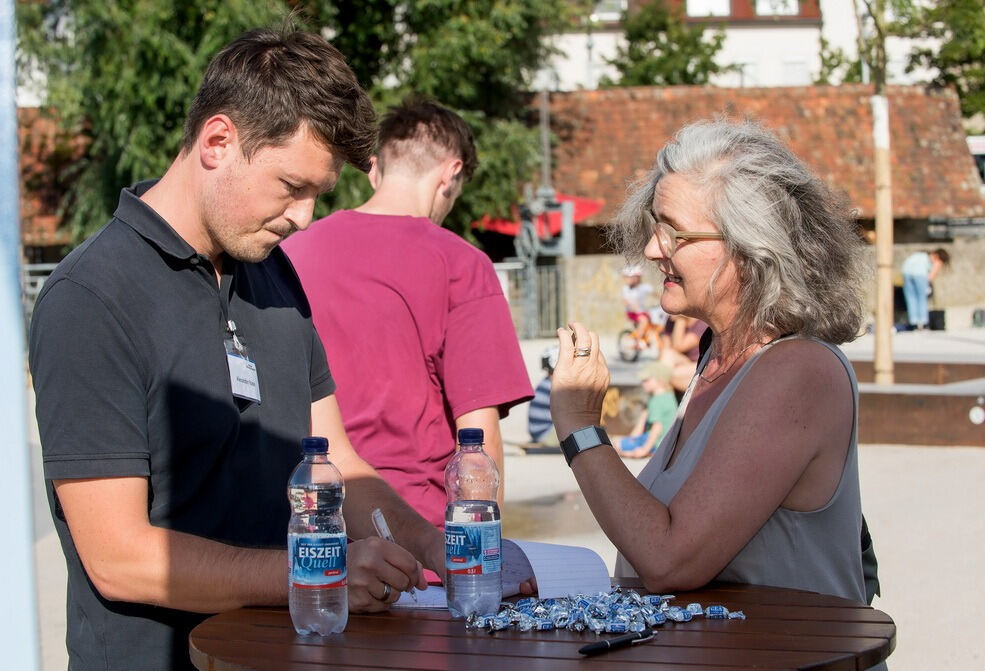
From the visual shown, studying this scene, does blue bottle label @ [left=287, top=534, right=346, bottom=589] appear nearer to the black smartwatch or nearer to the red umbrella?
the black smartwatch

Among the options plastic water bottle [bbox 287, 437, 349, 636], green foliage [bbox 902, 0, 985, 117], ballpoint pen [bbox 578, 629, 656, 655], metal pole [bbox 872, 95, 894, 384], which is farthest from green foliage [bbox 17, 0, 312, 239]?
green foliage [bbox 902, 0, 985, 117]

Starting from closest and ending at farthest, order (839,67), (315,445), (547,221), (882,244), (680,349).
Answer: (315,445)
(680,349)
(882,244)
(547,221)
(839,67)

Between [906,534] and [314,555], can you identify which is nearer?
[314,555]

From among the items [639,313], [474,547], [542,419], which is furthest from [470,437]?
[639,313]

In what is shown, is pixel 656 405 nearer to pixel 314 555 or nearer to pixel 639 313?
pixel 639 313

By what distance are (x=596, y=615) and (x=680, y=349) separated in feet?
28.6

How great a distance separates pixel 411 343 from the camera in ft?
13.0

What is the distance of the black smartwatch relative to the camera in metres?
2.91

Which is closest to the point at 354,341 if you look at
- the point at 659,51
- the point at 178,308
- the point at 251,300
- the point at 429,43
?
the point at 251,300

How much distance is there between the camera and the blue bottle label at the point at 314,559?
236 cm

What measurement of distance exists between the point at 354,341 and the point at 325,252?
1.17 ft

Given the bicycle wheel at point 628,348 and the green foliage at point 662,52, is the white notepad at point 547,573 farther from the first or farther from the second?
the green foliage at point 662,52

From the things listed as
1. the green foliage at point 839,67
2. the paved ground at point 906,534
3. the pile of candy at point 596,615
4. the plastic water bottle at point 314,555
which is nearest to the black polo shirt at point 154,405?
the plastic water bottle at point 314,555

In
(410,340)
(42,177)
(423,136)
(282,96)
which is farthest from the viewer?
(42,177)
